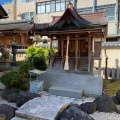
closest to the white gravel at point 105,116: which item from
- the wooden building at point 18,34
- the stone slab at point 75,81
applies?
the stone slab at point 75,81

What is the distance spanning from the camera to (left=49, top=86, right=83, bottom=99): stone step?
9727 mm

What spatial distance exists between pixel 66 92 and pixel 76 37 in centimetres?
359

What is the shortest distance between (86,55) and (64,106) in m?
5.56

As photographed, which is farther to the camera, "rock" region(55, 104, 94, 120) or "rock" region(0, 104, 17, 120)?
"rock" region(0, 104, 17, 120)

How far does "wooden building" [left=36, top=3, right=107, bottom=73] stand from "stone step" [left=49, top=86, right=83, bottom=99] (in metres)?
1.39

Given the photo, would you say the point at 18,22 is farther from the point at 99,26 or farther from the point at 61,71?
the point at 99,26

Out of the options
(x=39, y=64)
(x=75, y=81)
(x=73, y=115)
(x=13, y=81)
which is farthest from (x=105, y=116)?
(x=39, y=64)

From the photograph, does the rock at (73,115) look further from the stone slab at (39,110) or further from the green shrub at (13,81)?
the green shrub at (13,81)

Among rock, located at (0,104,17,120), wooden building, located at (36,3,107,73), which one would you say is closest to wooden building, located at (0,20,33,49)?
wooden building, located at (36,3,107,73)

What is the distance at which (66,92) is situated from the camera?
10.0 m

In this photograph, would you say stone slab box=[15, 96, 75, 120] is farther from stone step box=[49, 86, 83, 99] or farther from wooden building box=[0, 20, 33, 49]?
wooden building box=[0, 20, 33, 49]

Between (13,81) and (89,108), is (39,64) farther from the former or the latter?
(89,108)

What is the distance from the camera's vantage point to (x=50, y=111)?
642 cm

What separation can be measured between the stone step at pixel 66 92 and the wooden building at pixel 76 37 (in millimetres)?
1386
